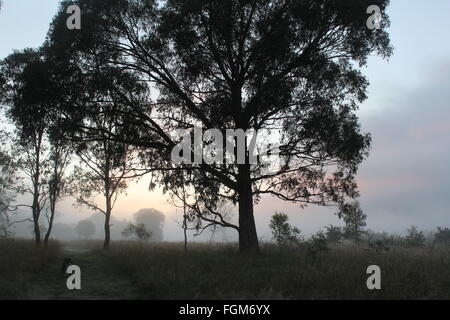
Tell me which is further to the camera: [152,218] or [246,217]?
[152,218]

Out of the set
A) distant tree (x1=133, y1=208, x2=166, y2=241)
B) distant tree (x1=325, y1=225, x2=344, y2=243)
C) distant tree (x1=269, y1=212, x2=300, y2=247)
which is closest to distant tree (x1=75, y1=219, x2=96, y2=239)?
distant tree (x1=133, y1=208, x2=166, y2=241)

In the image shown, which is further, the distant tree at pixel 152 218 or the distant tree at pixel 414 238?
the distant tree at pixel 152 218

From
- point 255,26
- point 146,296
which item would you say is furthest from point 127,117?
point 146,296

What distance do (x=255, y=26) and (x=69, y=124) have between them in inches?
327

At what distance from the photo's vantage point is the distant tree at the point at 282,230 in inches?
929

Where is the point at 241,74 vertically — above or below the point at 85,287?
above

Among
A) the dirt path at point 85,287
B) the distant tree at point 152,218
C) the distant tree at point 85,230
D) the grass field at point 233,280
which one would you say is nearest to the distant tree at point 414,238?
the grass field at point 233,280

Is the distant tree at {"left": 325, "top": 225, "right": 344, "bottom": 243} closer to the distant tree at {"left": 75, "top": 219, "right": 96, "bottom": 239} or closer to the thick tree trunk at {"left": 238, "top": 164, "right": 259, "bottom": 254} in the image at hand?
the thick tree trunk at {"left": 238, "top": 164, "right": 259, "bottom": 254}

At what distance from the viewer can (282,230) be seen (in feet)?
79.7

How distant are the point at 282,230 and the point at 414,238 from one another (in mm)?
11445

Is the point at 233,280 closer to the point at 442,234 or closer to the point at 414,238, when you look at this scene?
the point at 414,238

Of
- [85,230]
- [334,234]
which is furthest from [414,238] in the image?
[85,230]

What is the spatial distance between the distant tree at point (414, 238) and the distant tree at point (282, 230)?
8467 mm

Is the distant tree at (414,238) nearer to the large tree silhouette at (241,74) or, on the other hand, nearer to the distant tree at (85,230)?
the large tree silhouette at (241,74)
